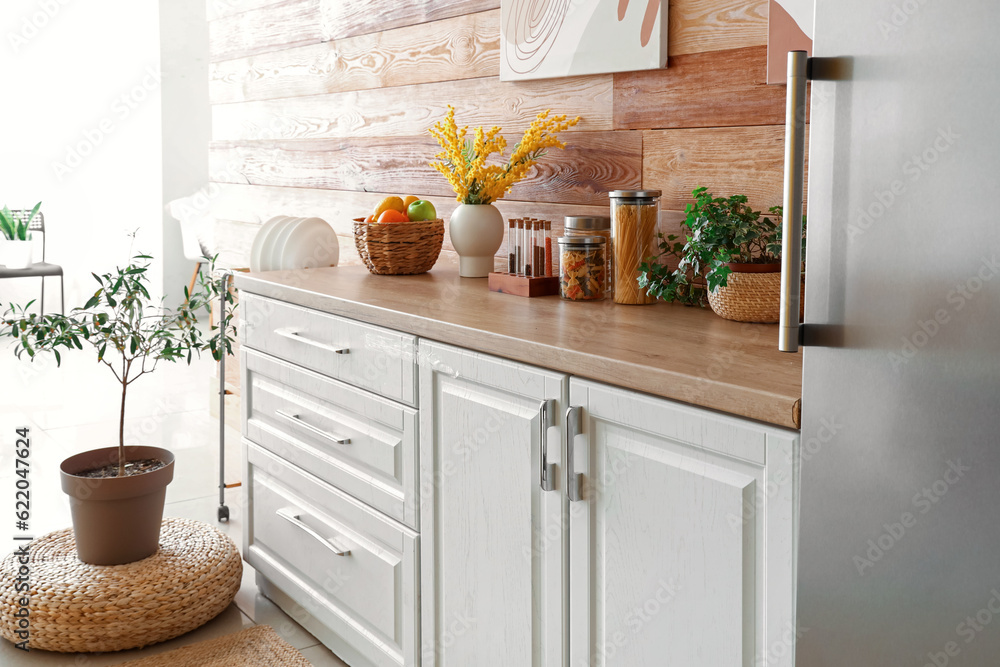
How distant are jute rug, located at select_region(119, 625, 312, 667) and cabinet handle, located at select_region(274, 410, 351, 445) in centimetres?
54

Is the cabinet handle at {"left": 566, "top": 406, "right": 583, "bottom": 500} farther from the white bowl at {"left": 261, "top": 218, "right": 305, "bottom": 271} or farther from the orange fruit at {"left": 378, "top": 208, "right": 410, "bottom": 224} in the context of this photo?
the white bowl at {"left": 261, "top": 218, "right": 305, "bottom": 271}

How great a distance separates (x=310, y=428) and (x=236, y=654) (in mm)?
575

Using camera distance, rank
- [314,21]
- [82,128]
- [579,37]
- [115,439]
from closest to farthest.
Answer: [579,37], [314,21], [115,439], [82,128]

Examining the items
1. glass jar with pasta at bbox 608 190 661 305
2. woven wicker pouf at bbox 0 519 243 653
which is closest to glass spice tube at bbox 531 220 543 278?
glass jar with pasta at bbox 608 190 661 305

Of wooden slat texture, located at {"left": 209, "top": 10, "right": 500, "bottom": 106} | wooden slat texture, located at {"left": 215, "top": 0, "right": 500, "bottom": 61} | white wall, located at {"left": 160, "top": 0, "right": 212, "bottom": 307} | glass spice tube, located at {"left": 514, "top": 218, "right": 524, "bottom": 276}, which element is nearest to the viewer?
glass spice tube, located at {"left": 514, "top": 218, "right": 524, "bottom": 276}

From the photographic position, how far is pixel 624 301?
6.13 ft

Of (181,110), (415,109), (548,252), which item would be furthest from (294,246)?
(181,110)

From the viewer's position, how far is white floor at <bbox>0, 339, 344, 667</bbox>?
2326 mm

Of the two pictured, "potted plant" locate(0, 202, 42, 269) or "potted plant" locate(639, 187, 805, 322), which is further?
"potted plant" locate(0, 202, 42, 269)

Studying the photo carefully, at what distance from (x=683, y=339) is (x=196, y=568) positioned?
1445 mm

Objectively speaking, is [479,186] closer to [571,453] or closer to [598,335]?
[598,335]

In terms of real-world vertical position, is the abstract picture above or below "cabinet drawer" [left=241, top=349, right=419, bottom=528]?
above

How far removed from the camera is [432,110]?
271 cm

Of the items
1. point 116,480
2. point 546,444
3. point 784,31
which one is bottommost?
point 116,480
